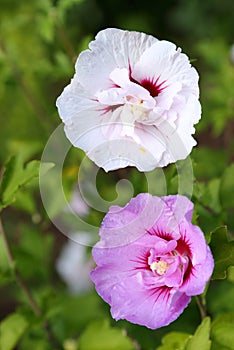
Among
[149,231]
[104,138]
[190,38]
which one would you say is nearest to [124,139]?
[104,138]

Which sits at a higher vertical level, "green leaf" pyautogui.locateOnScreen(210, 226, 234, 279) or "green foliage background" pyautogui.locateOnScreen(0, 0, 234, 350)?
"green leaf" pyautogui.locateOnScreen(210, 226, 234, 279)

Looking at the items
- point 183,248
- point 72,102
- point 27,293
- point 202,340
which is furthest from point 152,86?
point 27,293

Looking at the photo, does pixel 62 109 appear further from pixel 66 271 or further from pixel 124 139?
pixel 66 271

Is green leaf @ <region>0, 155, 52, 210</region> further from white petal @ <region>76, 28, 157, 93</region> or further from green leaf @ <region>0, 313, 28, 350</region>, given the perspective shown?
green leaf @ <region>0, 313, 28, 350</region>

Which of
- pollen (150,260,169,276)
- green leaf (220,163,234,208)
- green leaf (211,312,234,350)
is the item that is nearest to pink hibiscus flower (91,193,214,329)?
pollen (150,260,169,276)

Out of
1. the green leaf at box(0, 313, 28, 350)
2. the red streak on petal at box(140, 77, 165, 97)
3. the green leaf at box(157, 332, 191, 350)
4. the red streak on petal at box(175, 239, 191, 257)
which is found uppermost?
the red streak on petal at box(140, 77, 165, 97)

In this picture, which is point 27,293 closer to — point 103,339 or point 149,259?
point 103,339
